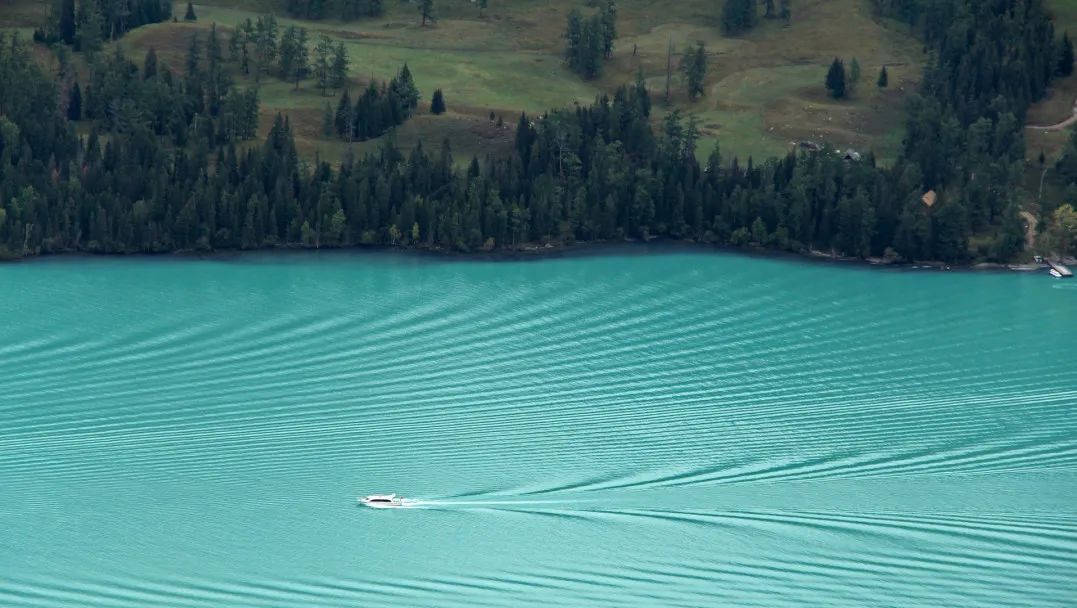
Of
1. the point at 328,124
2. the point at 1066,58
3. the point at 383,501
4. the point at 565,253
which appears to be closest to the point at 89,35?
the point at 328,124

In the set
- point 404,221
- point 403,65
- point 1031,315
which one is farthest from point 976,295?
point 403,65

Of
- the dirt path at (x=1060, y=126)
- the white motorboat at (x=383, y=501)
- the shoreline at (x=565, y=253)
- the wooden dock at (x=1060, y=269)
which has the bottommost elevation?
the white motorboat at (x=383, y=501)

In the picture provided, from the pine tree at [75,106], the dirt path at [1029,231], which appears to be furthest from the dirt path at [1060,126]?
the pine tree at [75,106]

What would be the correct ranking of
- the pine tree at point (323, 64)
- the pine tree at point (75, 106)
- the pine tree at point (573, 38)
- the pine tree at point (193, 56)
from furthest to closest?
1. the pine tree at point (573, 38)
2. the pine tree at point (193, 56)
3. the pine tree at point (323, 64)
4. the pine tree at point (75, 106)

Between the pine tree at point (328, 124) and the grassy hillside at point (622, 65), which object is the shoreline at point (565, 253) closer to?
the grassy hillside at point (622, 65)

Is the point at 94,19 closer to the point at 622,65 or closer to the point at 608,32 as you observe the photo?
the point at 608,32

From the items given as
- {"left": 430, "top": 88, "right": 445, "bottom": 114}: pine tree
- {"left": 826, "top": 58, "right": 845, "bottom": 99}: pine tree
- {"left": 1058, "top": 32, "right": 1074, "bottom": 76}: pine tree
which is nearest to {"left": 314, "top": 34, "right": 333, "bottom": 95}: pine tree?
Answer: {"left": 430, "top": 88, "right": 445, "bottom": 114}: pine tree

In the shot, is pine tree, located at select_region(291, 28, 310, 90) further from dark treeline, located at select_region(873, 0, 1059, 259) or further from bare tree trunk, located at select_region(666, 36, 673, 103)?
dark treeline, located at select_region(873, 0, 1059, 259)
